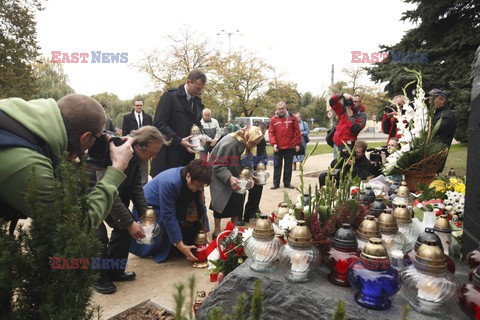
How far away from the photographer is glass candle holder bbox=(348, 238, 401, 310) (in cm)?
156

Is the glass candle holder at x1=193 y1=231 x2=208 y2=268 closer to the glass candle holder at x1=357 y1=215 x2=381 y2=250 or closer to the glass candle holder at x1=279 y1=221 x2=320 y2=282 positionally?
the glass candle holder at x1=279 y1=221 x2=320 y2=282

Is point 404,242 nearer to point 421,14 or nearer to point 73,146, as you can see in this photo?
point 73,146

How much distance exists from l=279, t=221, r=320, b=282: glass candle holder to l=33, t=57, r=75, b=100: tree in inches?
1374

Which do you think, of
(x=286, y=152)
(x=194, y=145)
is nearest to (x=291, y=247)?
(x=194, y=145)

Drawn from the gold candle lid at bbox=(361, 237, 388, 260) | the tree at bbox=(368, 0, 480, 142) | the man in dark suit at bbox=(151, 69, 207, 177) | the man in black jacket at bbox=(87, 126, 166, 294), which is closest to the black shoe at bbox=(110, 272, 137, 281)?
the man in black jacket at bbox=(87, 126, 166, 294)

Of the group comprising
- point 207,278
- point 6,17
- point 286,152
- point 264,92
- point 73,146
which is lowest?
point 207,278

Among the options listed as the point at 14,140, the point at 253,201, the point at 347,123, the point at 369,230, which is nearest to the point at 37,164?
the point at 14,140

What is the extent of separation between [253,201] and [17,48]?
16.6 m

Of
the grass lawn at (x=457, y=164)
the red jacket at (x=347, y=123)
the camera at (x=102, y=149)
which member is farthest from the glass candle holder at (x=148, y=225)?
the grass lawn at (x=457, y=164)

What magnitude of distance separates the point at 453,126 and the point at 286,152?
3495mm

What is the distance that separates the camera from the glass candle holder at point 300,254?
5.96ft

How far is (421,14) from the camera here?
10.1 m

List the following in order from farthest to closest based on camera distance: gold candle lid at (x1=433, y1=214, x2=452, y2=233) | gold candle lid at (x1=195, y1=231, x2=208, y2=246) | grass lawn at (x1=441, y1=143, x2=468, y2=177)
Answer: grass lawn at (x1=441, y1=143, x2=468, y2=177) < gold candle lid at (x1=195, y1=231, x2=208, y2=246) < gold candle lid at (x1=433, y1=214, x2=452, y2=233)

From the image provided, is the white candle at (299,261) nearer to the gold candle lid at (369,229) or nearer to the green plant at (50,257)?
the gold candle lid at (369,229)
